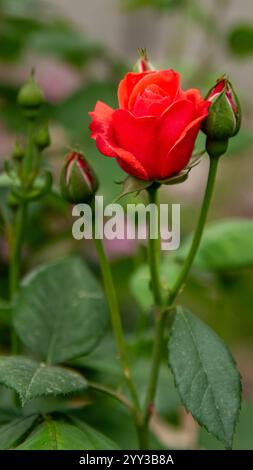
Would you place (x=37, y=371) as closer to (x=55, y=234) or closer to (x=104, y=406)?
(x=104, y=406)

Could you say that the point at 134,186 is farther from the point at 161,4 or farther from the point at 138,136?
the point at 161,4

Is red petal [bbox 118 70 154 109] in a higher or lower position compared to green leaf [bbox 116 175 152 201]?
higher

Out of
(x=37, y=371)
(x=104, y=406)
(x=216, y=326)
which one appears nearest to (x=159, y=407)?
(x=104, y=406)

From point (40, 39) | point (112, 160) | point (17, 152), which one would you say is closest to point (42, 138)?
point (17, 152)

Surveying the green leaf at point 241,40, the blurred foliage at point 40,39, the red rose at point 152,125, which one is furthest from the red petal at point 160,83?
the green leaf at point 241,40

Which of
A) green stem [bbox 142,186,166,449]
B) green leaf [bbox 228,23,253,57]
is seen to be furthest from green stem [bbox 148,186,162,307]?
green leaf [bbox 228,23,253,57]

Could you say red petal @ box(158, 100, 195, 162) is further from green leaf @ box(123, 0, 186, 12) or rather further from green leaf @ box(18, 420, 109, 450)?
green leaf @ box(123, 0, 186, 12)
